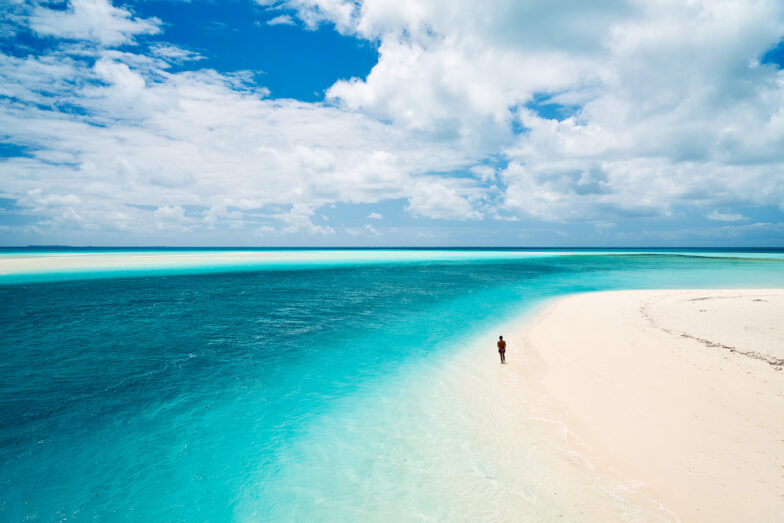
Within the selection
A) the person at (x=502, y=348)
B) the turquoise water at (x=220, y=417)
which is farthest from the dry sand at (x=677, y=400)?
the turquoise water at (x=220, y=417)

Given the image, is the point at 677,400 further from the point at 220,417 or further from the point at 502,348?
the point at 220,417

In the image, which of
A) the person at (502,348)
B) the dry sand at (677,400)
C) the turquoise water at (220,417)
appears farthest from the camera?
the person at (502,348)

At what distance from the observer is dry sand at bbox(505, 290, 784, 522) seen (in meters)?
7.74

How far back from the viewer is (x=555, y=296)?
36.5 meters

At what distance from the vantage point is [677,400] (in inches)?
460

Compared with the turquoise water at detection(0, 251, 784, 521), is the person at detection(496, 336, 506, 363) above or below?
above

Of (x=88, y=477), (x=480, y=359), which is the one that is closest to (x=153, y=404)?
(x=88, y=477)

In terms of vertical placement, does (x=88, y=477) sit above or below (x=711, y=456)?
below

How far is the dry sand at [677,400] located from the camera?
305 inches

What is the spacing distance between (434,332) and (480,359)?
5751mm

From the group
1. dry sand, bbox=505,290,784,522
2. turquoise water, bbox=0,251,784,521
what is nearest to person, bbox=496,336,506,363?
dry sand, bbox=505,290,784,522

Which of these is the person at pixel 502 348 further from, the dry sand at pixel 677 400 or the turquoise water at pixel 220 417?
the turquoise water at pixel 220 417

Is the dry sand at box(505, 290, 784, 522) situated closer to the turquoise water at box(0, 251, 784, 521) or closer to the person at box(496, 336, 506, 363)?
the person at box(496, 336, 506, 363)

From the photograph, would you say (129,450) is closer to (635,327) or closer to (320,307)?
(320,307)
